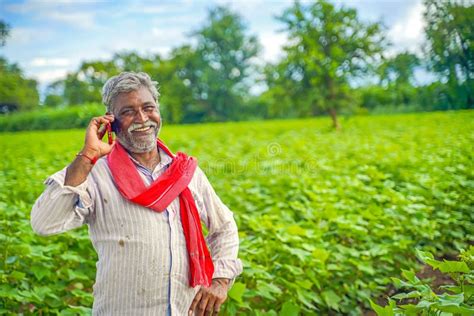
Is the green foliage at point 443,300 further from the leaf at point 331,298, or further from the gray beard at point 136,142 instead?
the leaf at point 331,298

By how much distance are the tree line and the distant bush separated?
91cm

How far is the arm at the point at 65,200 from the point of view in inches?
68.0

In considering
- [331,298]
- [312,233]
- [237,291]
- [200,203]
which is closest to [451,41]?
[312,233]

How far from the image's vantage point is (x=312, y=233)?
3396mm

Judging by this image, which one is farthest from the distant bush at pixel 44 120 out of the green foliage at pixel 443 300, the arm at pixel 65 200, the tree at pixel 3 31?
the green foliage at pixel 443 300

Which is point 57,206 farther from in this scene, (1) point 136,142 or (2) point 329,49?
(2) point 329,49

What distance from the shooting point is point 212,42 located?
44156mm

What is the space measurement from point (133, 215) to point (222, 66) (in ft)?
141

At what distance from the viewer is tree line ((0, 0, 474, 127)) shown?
4.16 m

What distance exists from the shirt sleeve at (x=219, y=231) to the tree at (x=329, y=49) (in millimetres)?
12879

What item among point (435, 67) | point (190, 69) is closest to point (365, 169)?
point (435, 67)

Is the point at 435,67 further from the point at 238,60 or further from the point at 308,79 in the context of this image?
the point at 238,60

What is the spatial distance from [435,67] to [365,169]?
137 centimetres

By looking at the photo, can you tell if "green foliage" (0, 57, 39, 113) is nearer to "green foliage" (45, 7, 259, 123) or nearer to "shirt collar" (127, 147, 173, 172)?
"green foliage" (45, 7, 259, 123)
